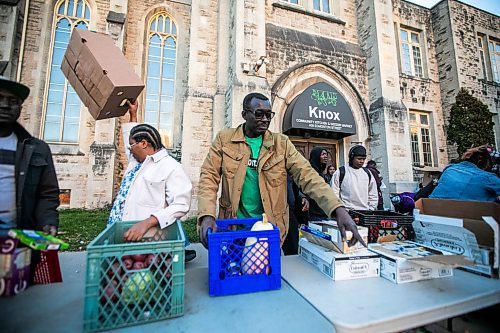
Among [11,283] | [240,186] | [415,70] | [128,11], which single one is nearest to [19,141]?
[11,283]

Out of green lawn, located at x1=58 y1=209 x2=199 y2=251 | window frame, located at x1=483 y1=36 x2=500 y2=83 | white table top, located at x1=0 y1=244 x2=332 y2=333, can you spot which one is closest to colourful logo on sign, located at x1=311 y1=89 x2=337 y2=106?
green lawn, located at x1=58 y1=209 x2=199 y2=251

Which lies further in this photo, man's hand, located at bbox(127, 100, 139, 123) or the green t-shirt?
man's hand, located at bbox(127, 100, 139, 123)

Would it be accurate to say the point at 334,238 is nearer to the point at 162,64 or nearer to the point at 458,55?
the point at 162,64

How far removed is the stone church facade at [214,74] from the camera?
7668mm

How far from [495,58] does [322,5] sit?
1200 centimetres

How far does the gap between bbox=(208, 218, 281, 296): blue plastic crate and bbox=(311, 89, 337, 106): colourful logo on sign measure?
24.5ft

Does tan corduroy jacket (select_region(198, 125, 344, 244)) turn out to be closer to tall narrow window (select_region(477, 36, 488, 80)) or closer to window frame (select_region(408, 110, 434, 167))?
window frame (select_region(408, 110, 434, 167))

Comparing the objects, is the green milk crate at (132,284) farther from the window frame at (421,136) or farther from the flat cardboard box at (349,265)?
the window frame at (421,136)

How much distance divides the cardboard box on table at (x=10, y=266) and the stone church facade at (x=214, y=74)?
20.7 ft

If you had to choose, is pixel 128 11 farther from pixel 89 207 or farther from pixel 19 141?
pixel 19 141

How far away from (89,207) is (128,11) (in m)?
8.46

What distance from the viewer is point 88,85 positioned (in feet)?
8.47

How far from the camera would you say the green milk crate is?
0.90m

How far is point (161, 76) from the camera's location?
9852 mm
